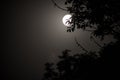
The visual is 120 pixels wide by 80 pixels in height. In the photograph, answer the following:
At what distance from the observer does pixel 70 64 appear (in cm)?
518

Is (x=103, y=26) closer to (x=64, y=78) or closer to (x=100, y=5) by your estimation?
(x=100, y=5)

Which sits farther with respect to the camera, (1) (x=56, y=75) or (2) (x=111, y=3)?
(1) (x=56, y=75)

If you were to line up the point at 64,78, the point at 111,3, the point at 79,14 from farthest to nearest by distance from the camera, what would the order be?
the point at 64,78 → the point at 79,14 → the point at 111,3

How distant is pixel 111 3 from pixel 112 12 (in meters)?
0.25

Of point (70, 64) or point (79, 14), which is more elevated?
point (79, 14)

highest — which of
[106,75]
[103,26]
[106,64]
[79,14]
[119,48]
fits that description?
[79,14]

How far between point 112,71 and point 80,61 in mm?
1076

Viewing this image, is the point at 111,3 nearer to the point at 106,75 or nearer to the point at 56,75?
the point at 106,75

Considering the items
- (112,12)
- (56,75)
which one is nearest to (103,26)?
(112,12)

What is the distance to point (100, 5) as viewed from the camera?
13.7ft

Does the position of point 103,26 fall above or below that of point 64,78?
above

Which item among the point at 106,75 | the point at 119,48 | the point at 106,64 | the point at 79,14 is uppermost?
the point at 79,14

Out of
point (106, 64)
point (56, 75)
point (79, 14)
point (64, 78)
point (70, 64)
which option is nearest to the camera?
point (106, 64)

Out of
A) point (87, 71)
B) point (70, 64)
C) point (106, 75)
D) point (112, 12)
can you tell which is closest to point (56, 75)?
point (70, 64)
